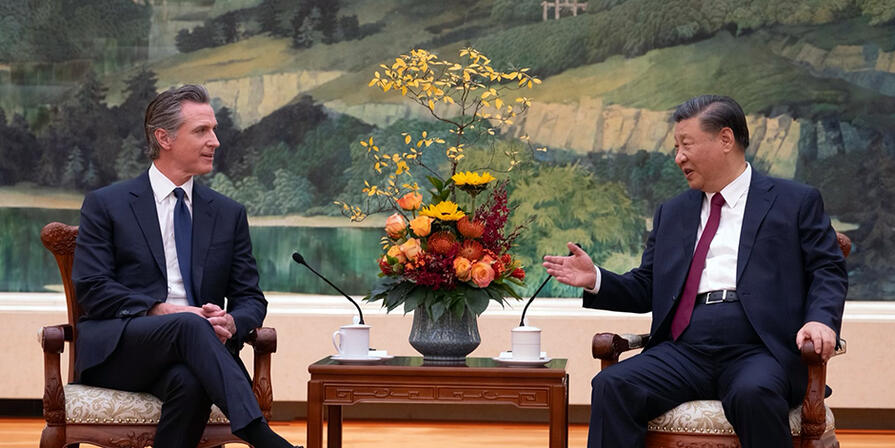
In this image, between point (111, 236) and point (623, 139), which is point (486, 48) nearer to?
point (623, 139)

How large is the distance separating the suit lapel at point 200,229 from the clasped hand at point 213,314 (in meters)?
0.14

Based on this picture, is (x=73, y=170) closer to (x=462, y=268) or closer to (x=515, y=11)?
(x=515, y=11)

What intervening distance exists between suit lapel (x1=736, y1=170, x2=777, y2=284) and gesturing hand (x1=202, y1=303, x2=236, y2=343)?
1.45 m

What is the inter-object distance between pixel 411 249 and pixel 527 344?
44 centimetres

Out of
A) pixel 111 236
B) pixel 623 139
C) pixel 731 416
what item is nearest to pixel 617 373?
pixel 731 416

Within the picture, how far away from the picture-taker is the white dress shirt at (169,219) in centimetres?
346

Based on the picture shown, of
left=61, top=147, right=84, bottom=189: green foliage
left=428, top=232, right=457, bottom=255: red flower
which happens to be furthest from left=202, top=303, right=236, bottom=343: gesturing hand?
left=61, top=147, right=84, bottom=189: green foliage

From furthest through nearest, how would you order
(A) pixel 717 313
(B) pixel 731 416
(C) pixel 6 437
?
(C) pixel 6 437 → (A) pixel 717 313 → (B) pixel 731 416

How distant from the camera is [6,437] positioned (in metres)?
4.93

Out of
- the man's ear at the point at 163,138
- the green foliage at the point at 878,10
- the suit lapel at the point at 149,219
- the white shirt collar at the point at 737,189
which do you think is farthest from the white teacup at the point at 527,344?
the green foliage at the point at 878,10

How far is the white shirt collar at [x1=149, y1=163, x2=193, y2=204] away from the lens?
3525mm

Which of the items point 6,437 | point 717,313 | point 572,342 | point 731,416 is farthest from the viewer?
point 572,342

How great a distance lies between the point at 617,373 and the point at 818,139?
2878 millimetres

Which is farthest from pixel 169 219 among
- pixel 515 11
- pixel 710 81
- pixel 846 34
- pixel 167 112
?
pixel 846 34
